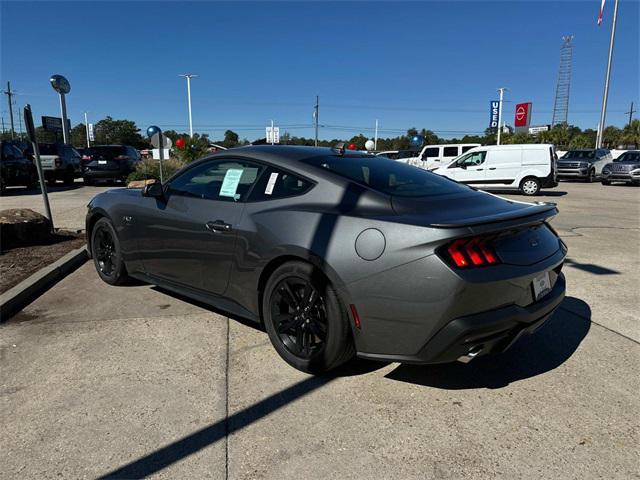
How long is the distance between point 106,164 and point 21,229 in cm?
1194

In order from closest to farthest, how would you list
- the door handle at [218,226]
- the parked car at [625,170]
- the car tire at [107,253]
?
1. the door handle at [218,226]
2. the car tire at [107,253]
3. the parked car at [625,170]

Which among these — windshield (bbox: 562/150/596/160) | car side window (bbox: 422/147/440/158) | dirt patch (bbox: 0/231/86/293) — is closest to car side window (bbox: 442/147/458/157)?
car side window (bbox: 422/147/440/158)

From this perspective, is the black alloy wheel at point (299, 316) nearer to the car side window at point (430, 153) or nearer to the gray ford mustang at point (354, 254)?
the gray ford mustang at point (354, 254)

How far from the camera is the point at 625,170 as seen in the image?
72.2 feet

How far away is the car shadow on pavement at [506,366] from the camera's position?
9.84 feet

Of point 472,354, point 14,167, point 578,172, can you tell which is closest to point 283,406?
point 472,354

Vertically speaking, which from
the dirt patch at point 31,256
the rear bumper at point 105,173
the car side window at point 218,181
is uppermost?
the car side window at point 218,181

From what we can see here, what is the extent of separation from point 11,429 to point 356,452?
1839 millimetres

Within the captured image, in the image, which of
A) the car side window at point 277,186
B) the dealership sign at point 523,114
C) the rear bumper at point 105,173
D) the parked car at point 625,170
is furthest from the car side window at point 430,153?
the dealership sign at point 523,114

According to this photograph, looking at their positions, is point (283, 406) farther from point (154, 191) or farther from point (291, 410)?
point (154, 191)

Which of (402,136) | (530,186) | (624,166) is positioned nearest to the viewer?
→ (530,186)

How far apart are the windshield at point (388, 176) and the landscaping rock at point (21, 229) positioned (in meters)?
5.13

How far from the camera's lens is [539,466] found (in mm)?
2191

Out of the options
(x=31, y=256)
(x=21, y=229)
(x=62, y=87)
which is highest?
(x=62, y=87)
